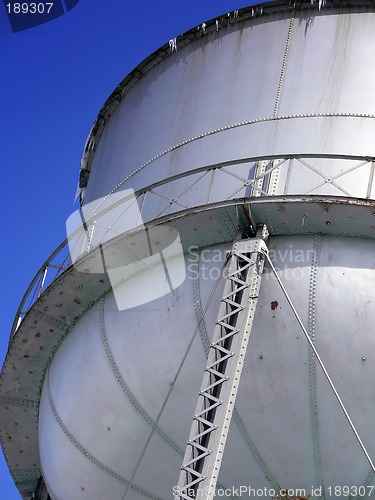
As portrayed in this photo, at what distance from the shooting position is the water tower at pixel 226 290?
30.7 feet

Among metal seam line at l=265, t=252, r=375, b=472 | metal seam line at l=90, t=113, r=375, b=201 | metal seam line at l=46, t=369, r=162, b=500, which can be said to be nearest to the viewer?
metal seam line at l=265, t=252, r=375, b=472

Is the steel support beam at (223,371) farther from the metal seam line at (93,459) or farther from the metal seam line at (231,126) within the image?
the metal seam line at (93,459)

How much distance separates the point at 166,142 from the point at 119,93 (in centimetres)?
176

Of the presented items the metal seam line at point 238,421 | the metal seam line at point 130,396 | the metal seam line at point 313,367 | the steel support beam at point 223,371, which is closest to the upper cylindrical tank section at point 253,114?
the metal seam line at point 313,367

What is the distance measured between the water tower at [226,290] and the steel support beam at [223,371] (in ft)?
0.06

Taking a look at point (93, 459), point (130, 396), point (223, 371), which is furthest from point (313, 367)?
point (93, 459)

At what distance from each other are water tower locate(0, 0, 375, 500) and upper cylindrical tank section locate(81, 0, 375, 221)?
2 cm

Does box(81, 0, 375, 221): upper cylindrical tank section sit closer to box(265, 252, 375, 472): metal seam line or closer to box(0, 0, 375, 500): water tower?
box(0, 0, 375, 500): water tower

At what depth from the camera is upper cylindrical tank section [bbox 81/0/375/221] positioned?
10000mm

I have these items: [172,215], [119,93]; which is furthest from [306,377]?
[119,93]

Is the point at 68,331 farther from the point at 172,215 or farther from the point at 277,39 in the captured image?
the point at 277,39

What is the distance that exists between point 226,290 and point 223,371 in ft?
2.55

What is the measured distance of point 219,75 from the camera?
36.9 ft

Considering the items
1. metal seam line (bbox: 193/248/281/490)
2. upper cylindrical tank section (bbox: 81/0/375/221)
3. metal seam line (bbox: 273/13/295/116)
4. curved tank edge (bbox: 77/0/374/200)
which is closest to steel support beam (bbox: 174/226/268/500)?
metal seam line (bbox: 193/248/281/490)
